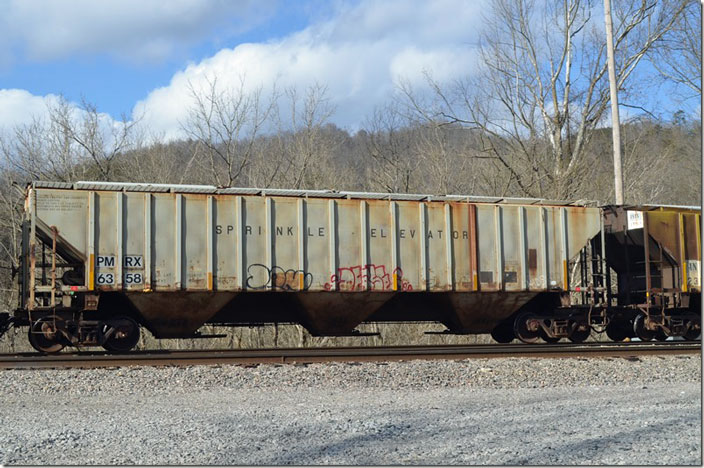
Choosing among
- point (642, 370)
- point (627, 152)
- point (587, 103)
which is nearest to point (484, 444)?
point (642, 370)

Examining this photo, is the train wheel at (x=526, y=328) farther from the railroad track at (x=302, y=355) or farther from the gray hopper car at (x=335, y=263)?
the railroad track at (x=302, y=355)

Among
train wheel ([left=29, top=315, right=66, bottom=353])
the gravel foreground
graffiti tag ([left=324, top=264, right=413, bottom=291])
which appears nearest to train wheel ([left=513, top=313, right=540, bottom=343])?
graffiti tag ([left=324, top=264, right=413, bottom=291])

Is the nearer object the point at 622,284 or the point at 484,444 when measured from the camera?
the point at 484,444

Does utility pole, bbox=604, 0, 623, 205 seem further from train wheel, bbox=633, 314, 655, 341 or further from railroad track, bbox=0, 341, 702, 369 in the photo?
railroad track, bbox=0, 341, 702, 369

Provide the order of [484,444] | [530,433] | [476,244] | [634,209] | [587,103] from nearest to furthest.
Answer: [484,444], [530,433], [476,244], [634,209], [587,103]

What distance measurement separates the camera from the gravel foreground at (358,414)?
5.45 meters

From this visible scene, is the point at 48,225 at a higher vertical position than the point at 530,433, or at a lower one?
higher

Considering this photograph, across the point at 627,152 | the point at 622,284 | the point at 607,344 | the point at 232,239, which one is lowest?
the point at 607,344

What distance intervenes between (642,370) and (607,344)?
4319 millimetres

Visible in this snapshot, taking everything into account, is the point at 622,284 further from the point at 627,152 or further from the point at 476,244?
the point at 627,152

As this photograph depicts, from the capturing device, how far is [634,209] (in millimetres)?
15883

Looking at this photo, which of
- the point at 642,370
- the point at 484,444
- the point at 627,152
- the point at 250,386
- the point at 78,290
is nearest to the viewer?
the point at 484,444

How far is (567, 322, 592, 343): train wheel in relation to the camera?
14.9 meters

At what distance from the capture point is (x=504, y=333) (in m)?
15.9
